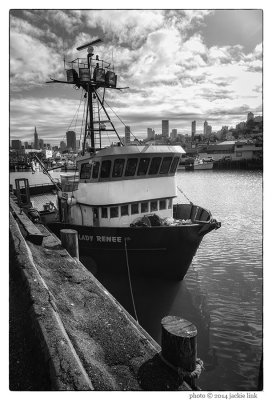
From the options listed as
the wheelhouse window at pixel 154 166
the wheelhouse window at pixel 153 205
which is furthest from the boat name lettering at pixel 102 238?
the wheelhouse window at pixel 154 166

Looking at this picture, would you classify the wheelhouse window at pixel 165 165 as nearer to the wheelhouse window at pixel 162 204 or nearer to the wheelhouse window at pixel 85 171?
the wheelhouse window at pixel 162 204

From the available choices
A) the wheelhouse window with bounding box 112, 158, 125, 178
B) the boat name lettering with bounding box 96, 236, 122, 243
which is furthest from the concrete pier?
the wheelhouse window with bounding box 112, 158, 125, 178

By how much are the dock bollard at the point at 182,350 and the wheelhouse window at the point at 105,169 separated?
7.33 meters

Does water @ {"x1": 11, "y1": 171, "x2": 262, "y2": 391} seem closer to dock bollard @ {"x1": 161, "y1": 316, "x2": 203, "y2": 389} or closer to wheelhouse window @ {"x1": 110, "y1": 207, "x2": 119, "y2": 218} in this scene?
wheelhouse window @ {"x1": 110, "y1": 207, "x2": 119, "y2": 218}

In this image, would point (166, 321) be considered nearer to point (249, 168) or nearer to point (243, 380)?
point (243, 380)

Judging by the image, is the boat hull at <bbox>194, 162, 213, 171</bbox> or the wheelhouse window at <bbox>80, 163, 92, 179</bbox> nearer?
the wheelhouse window at <bbox>80, 163, 92, 179</bbox>

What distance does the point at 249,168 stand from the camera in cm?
6738

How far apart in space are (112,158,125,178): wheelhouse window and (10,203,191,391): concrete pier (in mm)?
5119

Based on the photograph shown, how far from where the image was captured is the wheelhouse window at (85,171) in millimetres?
11163

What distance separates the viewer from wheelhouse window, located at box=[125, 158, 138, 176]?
10.5 metres

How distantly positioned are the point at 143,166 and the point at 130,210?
1.86 m

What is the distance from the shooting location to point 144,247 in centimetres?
1029

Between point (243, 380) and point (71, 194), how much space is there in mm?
9416

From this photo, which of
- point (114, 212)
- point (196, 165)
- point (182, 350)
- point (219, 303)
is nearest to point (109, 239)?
point (114, 212)
